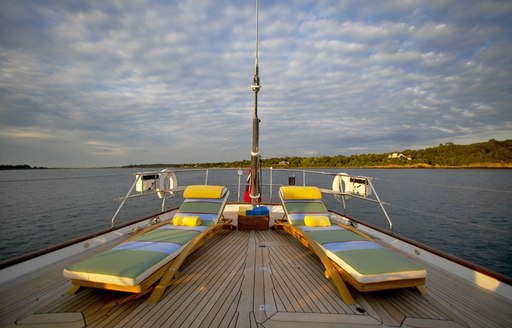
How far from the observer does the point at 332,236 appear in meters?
2.82

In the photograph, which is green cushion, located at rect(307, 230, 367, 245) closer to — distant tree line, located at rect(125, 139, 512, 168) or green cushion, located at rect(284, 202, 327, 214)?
green cushion, located at rect(284, 202, 327, 214)

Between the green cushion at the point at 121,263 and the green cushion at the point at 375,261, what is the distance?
181 cm

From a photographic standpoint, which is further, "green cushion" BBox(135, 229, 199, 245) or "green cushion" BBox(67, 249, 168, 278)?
"green cushion" BBox(135, 229, 199, 245)

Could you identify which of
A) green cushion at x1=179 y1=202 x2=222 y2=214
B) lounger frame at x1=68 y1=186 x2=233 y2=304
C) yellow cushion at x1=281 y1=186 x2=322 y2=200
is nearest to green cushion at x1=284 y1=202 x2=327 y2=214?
yellow cushion at x1=281 y1=186 x2=322 y2=200

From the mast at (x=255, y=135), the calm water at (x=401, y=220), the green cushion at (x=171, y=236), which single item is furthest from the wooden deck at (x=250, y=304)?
the calm water at (x=401, y=220)

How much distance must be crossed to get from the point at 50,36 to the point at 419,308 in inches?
292

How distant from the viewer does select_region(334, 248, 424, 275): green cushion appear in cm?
194

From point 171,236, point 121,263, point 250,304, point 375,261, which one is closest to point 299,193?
point 375,261

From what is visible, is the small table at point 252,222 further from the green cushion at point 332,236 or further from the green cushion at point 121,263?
the green cushion at point 121,263

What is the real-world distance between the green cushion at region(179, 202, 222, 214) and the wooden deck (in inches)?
55.3

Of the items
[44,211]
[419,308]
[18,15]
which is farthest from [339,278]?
[44,211]

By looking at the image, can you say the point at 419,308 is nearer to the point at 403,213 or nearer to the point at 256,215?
the point at 256,215

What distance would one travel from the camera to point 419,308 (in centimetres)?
184

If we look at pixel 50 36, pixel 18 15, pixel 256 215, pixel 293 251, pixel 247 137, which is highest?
pixel 50 36
